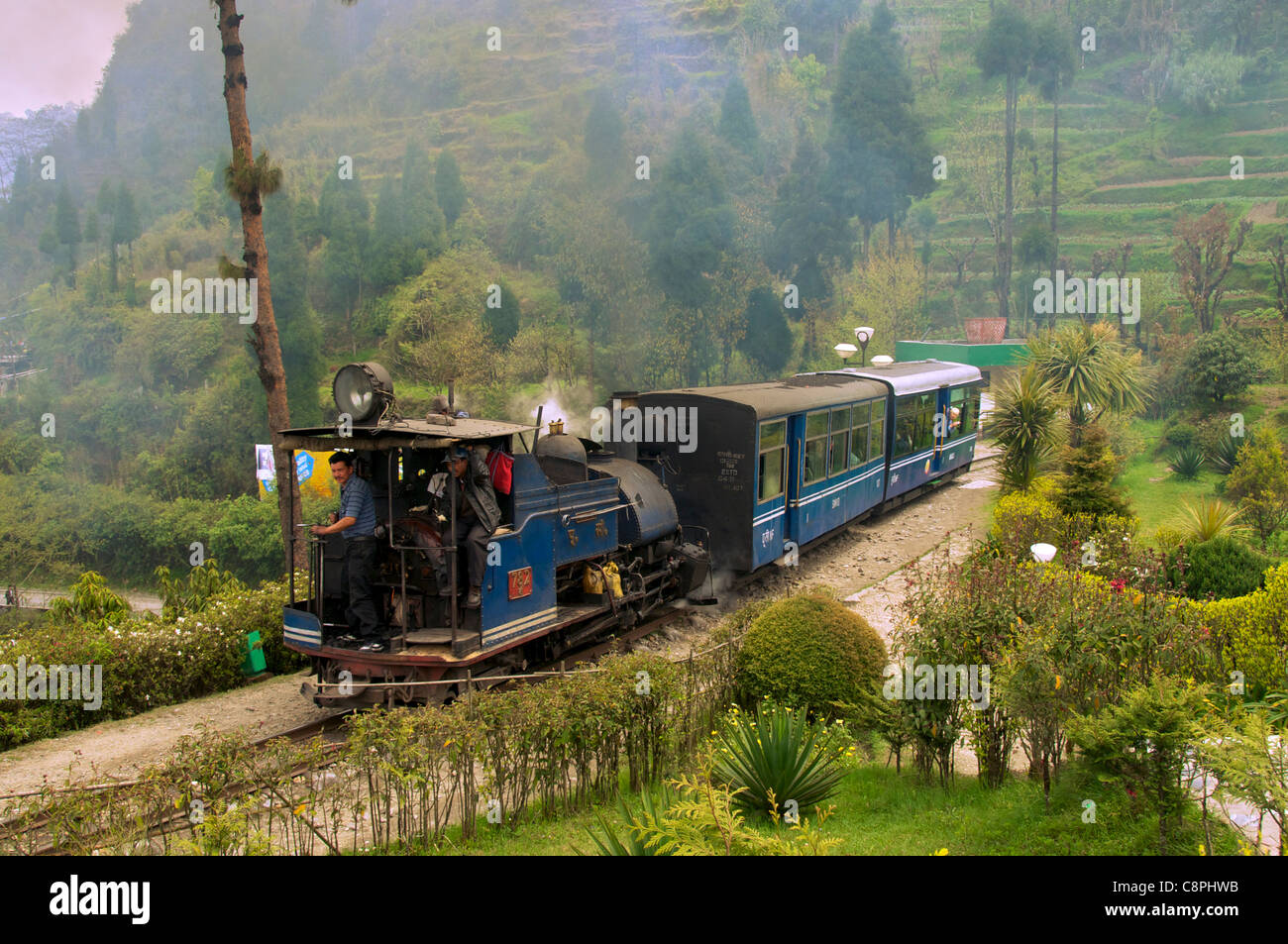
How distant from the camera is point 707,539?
13.0 meters

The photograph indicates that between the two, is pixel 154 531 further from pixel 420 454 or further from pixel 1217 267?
pixel 1217 267

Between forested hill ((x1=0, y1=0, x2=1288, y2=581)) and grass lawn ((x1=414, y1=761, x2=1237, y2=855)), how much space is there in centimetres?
1118

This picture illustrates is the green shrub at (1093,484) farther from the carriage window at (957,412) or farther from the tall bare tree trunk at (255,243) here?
the tall bare tree trunk at (255,243)

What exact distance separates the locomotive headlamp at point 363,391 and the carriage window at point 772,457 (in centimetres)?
593

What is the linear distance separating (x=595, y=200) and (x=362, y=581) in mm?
38662

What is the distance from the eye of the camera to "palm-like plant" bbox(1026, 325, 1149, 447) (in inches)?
811

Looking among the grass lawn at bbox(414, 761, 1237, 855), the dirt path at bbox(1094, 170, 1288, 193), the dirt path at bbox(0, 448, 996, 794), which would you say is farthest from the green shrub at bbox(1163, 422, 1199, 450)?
the dirt path at bbox(1094, 170, 1288, 193)

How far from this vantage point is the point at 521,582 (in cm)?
896

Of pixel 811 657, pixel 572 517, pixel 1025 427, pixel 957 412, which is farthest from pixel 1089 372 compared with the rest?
pixel 811 657

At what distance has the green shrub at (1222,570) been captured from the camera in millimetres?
11414

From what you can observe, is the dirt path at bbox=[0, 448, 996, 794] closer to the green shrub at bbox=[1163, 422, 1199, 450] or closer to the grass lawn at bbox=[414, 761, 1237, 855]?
the grass lawn at bbox=[414, 761, 1237, 855]

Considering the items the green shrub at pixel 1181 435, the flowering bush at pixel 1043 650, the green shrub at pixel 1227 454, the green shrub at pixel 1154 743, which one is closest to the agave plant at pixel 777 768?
the flowering bush at pixel 1043 650
